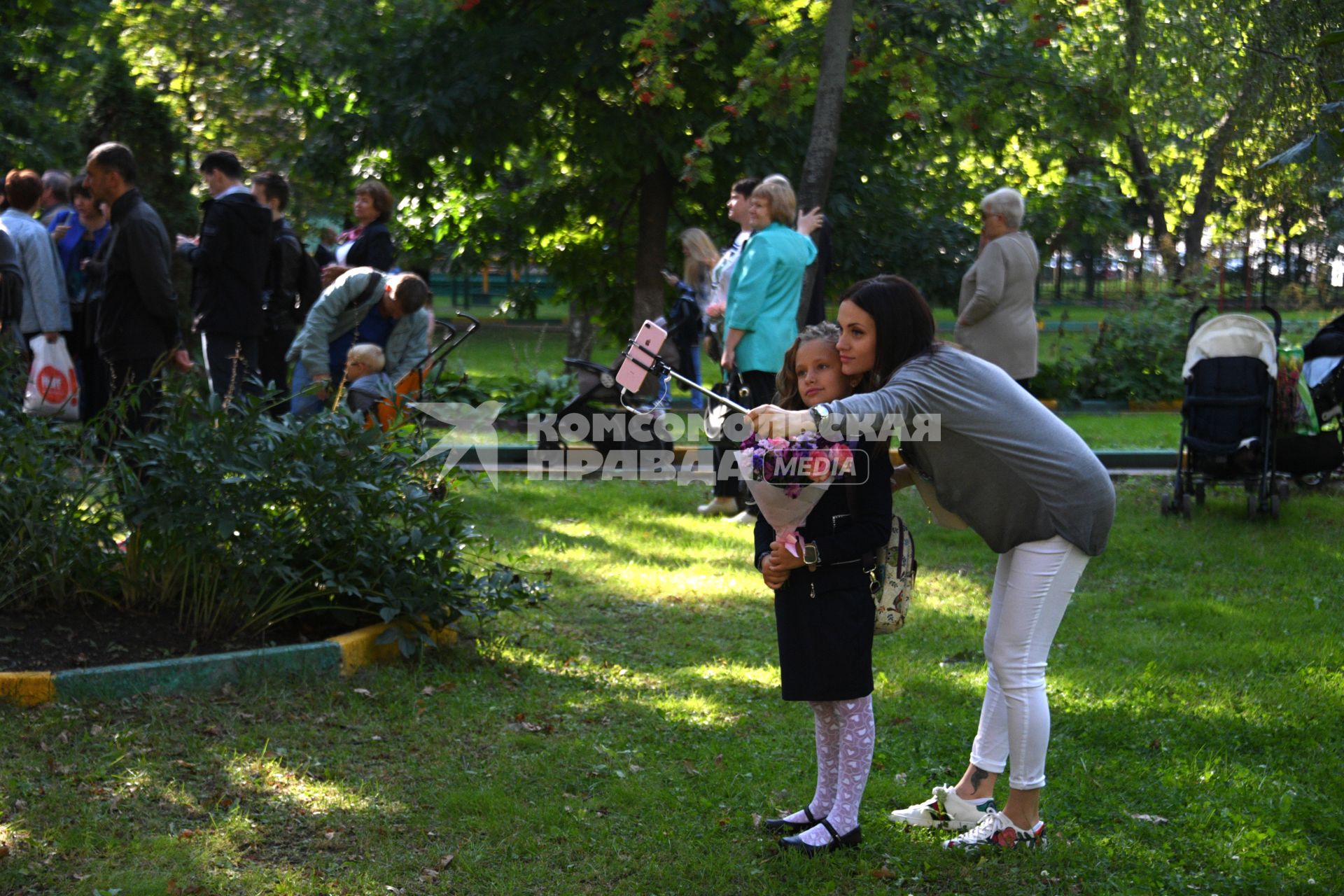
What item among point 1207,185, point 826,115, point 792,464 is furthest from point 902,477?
point 1207,185

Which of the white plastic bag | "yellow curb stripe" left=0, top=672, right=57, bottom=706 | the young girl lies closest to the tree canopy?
the white plastic bag

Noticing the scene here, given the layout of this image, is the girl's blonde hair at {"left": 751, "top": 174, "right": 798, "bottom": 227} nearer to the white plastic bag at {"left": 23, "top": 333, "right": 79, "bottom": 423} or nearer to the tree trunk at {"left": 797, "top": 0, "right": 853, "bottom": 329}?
the tree trunk at {"left": 797, "top": 0, "right": 853, "bottom": 329}

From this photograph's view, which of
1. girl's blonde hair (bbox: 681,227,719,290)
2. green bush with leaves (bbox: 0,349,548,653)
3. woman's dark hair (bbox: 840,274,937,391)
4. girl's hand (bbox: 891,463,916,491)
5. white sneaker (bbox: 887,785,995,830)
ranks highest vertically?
girl's blonde hair (bbox: 681,227,719,290)

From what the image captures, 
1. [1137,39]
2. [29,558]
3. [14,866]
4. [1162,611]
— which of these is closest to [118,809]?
[14,866]

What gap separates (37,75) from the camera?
2498cm

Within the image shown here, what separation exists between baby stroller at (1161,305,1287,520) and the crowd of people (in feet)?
17.2

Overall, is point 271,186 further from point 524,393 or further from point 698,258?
point 524,393

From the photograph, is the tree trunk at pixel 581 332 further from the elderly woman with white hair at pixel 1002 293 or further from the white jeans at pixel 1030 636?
the white jeans at pixel 1030 636

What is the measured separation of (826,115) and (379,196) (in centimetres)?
303

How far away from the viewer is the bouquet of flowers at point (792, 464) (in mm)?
3564

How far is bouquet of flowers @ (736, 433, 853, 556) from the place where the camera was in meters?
3.56

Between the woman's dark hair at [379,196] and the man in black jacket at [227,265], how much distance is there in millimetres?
674

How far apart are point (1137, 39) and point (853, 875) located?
857 centimetres

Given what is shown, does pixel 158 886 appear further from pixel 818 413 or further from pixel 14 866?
pixel 818 413
